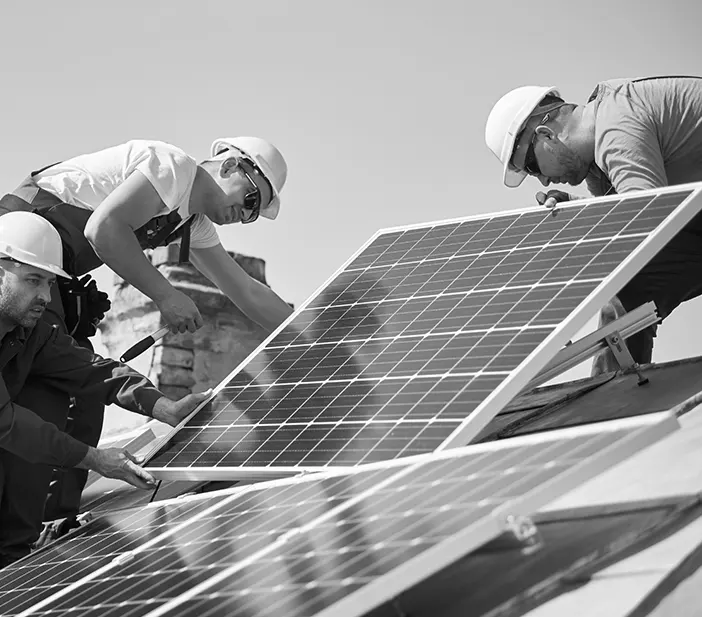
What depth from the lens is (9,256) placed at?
6773 millimetres

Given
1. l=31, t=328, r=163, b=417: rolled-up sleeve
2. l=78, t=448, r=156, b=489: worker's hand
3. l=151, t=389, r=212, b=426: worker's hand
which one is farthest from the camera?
l=31, t=328, r=163, b=417: rolled-up sleeve

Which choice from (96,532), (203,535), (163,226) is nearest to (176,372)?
(163,226)

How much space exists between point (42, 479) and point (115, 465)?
43.1 inches

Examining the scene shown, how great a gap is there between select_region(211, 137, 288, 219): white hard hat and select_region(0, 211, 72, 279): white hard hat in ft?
5.53

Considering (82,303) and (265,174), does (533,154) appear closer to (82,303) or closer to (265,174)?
(265,174)

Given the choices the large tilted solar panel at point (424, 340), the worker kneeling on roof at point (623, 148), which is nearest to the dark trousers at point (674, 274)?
the worker kneeling on roof at point (623, 148)

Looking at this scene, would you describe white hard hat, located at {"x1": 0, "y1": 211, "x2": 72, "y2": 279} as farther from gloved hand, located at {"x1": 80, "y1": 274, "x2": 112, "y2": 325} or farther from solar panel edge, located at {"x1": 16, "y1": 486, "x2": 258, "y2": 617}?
solar panel edge, located at {"x1": 16, "y1": 486, "x2": 258, "y2": 617}

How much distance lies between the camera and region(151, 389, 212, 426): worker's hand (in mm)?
6500

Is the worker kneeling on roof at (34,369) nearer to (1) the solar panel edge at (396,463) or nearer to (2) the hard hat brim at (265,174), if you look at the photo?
(1) the solar panel edge at (396,463)

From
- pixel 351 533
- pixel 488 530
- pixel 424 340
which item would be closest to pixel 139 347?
pixel 424 340

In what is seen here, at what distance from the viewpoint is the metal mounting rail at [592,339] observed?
600 centimetres

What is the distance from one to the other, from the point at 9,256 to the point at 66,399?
112 cm

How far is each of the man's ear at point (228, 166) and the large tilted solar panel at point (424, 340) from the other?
1527 millimetres

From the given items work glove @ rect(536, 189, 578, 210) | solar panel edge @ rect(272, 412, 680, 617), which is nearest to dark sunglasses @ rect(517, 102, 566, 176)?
work glove @ rect(536, 189, 578, 210)
